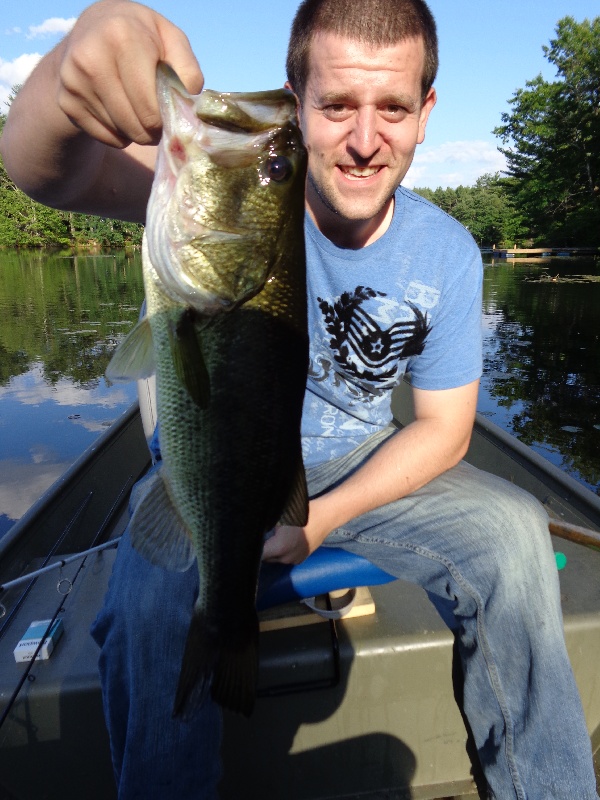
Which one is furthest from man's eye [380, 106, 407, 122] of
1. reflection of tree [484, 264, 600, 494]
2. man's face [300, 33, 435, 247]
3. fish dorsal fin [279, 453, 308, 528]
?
reflection of tree [484, 264, 600, 494]

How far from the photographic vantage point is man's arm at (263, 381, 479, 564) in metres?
1.94

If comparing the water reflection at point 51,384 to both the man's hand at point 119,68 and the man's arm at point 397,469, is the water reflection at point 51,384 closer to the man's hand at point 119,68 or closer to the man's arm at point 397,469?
the man's arm at point 397,469

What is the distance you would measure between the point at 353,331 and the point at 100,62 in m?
1.43

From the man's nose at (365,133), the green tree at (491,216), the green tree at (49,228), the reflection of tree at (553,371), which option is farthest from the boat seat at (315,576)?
the green tree at (491,216)

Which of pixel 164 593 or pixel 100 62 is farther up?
pixel 100 62

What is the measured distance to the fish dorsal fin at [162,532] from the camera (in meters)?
1.57

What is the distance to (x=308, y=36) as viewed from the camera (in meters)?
2.20

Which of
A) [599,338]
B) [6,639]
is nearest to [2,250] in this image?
[599,338]

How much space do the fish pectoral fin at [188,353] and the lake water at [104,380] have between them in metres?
4.60

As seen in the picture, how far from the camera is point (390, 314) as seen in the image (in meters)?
2.39

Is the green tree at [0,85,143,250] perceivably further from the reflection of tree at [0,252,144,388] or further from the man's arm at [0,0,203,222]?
the man's arm at [0,0,203,222]

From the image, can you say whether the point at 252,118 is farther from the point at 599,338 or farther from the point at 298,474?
the point at 599,338

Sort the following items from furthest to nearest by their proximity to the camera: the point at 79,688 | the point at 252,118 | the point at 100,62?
the point at 79,688, the point at 252,118, the point at 100,62

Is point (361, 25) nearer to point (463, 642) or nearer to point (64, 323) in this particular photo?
point (463, 642)
